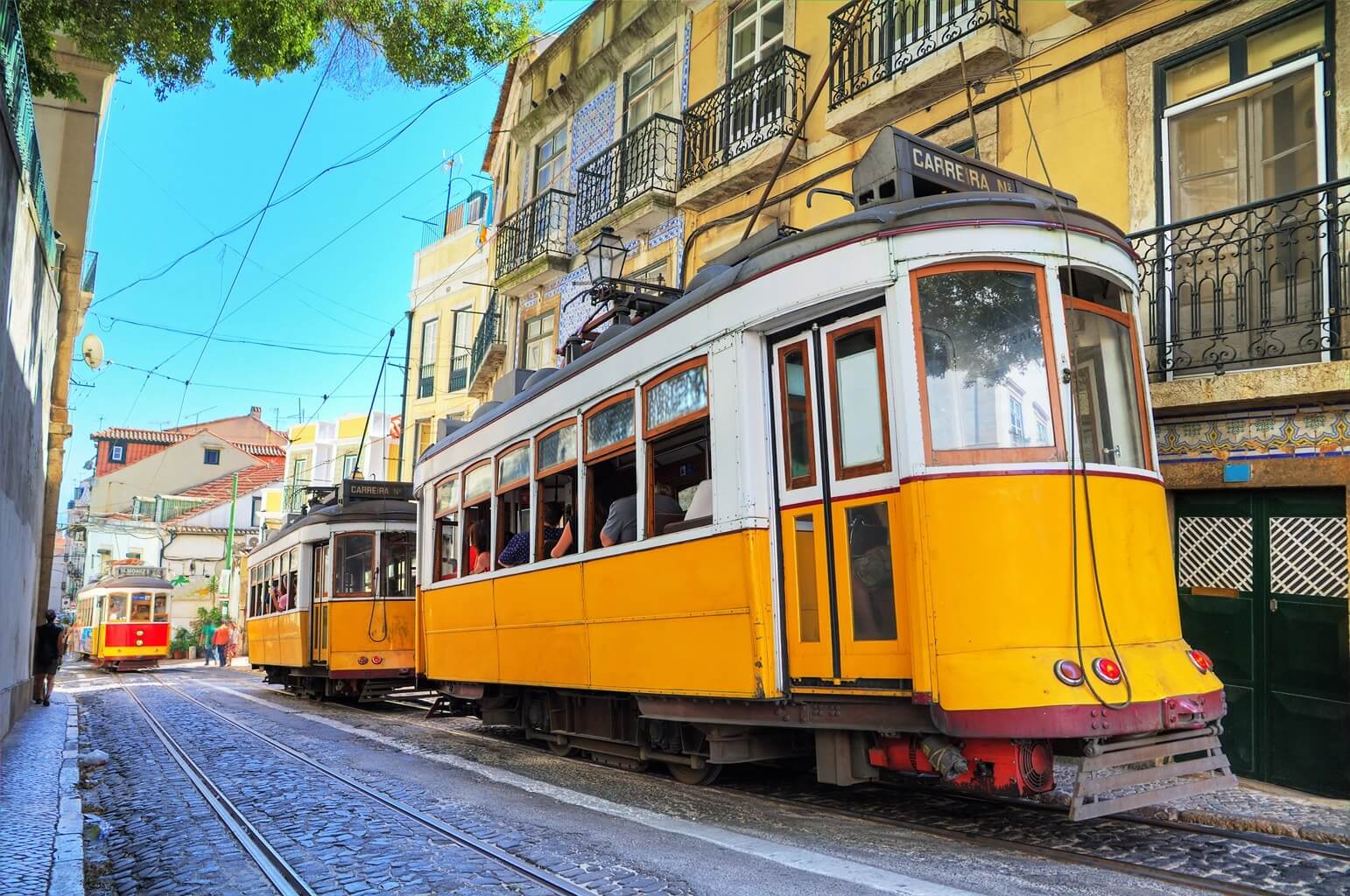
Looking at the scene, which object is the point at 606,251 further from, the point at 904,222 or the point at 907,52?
the point at 904,222

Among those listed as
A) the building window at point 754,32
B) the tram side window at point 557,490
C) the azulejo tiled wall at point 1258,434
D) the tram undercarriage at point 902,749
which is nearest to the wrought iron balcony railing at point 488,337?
the building window at point 754,32

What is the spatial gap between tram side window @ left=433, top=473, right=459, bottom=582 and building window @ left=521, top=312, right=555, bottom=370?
7.42 m

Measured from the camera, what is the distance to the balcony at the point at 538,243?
59.1ft

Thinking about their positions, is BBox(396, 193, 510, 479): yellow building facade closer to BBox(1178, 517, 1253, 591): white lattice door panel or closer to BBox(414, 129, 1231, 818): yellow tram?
BBox(1178, 517, 1253, 591): white lattice door panel

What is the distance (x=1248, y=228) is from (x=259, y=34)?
8804 millimetres

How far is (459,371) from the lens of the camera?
27188 mm

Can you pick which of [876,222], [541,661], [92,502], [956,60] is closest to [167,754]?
[541,661]

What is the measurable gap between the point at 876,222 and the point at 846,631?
6.97 feet

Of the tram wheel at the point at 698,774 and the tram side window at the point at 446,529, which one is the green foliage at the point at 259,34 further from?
the tram wheel at the point at 698,774

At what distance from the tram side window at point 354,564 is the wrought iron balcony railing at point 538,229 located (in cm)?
567

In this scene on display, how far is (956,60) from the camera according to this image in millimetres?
10055

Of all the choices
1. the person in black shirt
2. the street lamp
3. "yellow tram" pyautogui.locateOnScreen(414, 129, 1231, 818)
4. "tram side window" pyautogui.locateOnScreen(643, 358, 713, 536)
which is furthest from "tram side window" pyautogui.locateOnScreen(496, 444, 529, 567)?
the person in black shirt

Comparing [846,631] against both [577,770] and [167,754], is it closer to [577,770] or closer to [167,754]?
[577,770]

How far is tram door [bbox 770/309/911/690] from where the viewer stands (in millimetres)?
Result: 5352
